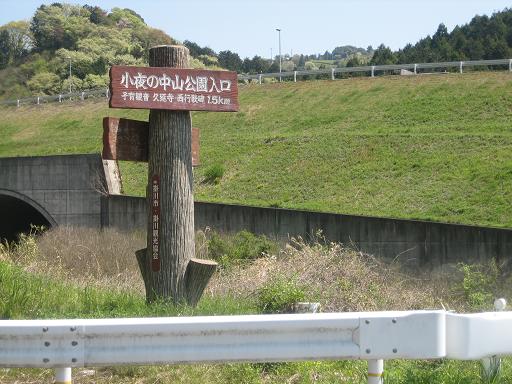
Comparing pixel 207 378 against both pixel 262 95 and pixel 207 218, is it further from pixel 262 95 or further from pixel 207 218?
pixel 262 95

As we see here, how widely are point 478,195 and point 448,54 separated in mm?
28669

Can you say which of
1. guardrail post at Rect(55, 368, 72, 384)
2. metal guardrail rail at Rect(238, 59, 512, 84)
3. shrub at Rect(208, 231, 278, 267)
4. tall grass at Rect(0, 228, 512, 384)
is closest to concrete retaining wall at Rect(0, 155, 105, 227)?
shrub at Rect(208, 231, 278, 267)

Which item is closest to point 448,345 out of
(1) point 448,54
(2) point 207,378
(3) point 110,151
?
(2) point 207,378

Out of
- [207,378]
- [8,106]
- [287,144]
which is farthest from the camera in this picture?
[8,106]

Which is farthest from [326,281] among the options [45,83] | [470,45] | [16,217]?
[45,83]

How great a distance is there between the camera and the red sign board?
8.66m

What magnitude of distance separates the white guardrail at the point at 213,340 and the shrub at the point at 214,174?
25.2 m

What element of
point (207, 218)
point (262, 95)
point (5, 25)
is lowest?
point (207, 218)

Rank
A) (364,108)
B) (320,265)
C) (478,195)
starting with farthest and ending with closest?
(364,108), (478,195), (320,265)

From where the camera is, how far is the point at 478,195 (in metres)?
22.0

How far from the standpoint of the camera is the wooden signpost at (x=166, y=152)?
8.55 meters

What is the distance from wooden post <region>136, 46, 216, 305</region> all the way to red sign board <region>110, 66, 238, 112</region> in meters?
0.17

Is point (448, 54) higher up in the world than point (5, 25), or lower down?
lower down

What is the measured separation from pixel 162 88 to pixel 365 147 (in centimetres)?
2087
